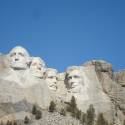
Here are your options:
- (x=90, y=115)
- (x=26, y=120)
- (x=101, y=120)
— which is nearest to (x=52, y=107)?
(x=26, y=120)

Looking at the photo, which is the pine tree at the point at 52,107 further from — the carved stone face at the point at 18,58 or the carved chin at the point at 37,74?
the carved stone face at the point at 18,58

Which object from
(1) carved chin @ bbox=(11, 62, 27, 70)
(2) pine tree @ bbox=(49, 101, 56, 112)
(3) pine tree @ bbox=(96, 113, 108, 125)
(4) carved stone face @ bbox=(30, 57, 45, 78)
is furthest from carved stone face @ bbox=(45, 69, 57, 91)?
(3) pine tree @ bbox=(96, 113, 108, 125)

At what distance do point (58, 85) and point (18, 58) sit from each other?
5.06m

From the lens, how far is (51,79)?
5378 centimetres

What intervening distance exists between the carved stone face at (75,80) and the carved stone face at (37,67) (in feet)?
8.34

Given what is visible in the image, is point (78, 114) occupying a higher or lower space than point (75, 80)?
lower

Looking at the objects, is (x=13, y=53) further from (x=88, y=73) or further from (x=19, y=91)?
(x=88, y=73)

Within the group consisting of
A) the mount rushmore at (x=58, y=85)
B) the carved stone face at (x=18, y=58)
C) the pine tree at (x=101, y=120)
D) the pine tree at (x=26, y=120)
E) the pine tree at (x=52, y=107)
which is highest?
the carved stone face at (x=18, y=58)

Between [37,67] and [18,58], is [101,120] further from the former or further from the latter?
[18,58]

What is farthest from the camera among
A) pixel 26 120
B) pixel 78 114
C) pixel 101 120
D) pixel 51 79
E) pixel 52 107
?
pixel 51 79

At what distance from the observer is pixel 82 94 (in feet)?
175

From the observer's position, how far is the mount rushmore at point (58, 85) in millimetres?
50250

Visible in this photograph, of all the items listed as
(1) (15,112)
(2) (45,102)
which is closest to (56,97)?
(2) (45,102)

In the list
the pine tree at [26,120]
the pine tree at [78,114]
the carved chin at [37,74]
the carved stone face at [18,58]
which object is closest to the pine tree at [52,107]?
the pine tree at [78,114]
